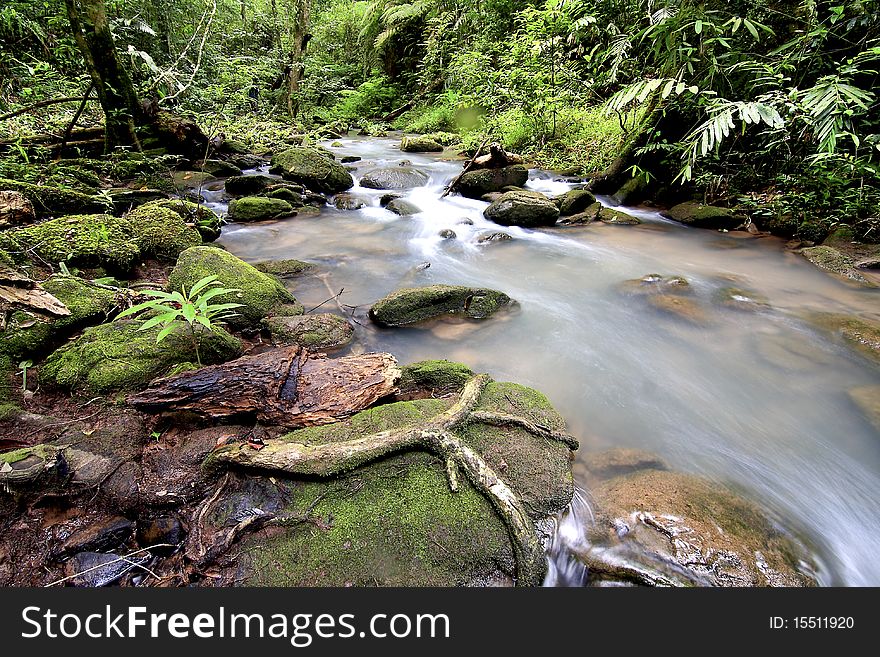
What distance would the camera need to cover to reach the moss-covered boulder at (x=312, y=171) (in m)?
8.68

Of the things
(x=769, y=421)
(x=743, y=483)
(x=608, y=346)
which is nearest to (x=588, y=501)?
(x=743, y=483)

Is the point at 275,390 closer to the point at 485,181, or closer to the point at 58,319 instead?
the point at 58,319

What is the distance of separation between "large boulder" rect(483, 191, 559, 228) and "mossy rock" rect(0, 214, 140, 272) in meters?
5.16

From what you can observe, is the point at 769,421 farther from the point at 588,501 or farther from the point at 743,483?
the point at 588,501

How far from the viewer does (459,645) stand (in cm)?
149

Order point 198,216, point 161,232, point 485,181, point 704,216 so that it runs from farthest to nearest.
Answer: point 485,181, point 704,216, point 198,216, point 161,232

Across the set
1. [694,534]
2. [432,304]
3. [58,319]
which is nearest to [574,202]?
[432,304]

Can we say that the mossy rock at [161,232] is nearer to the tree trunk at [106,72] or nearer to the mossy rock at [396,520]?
the tree trunk at [106,72]

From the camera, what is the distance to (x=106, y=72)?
21.7ft

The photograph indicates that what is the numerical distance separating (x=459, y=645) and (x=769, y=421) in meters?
2.82

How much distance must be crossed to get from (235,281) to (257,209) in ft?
12.0

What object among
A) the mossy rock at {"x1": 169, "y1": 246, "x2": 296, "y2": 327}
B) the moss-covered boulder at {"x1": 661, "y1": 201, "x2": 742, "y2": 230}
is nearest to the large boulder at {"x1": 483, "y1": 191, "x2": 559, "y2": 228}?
the moss-covered boulder at {"x1": 661, "y1": 201, "x2": 742, "y2": 230}

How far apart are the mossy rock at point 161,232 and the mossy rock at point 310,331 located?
5.81ft

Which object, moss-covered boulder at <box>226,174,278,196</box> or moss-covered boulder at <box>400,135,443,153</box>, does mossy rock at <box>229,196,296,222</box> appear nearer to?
moss-covered boulder at <box>226,174,278,196</box>
